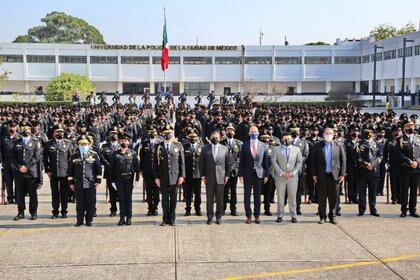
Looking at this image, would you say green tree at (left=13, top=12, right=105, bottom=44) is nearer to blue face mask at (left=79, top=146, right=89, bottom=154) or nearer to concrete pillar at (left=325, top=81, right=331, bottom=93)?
concrete pillar at (left=325, top=81, right=331, bottom=93)

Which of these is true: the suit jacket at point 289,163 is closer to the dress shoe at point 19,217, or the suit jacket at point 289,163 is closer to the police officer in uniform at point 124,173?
the police officer in uniform at point 124,173

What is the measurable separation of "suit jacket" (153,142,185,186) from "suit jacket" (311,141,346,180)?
2.60 metres

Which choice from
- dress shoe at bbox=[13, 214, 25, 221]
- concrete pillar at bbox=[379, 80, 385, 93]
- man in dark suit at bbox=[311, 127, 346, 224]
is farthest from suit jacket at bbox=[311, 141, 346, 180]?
concrete pillar at bbox=[379, 80, 385, 93]

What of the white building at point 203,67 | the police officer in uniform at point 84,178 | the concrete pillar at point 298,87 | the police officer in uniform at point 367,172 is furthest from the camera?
the concrete pillar at point 298,87

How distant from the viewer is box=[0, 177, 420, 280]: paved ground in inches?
277

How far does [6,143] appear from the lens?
11.3 metres

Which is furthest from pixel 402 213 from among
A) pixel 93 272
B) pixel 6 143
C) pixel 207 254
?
pixel 6 143

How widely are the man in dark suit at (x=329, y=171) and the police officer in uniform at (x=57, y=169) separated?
16.6 ft

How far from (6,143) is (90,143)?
253cm

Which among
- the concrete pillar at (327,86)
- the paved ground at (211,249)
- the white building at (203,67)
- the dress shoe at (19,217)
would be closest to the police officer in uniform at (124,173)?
the paved ground at (211,249)

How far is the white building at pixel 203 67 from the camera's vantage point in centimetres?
7319

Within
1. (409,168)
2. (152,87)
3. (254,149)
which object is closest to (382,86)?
(152,87)

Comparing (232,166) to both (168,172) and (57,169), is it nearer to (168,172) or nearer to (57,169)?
(168,172)

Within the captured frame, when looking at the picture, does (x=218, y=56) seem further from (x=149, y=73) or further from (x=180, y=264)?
(x=180, y=264)
